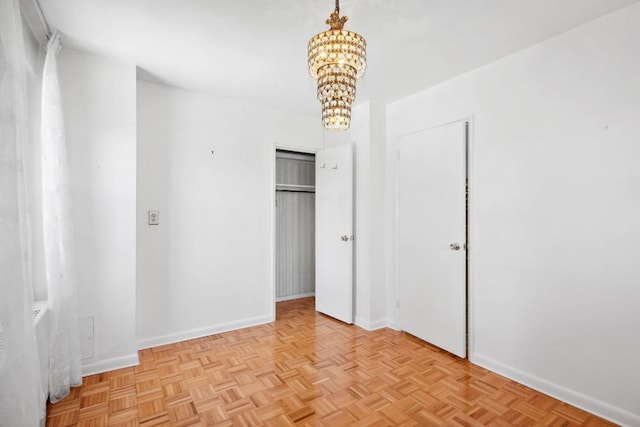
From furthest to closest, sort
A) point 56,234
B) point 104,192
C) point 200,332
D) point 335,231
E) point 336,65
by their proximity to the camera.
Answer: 1. point 335,231
2. point 200,332
3. point 104,192
4. point 56,234
5. point 336,65

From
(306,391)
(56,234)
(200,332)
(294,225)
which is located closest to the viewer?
(56,234)

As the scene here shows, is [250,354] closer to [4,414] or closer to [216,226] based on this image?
[216,226]

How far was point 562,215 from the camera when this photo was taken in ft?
7.33

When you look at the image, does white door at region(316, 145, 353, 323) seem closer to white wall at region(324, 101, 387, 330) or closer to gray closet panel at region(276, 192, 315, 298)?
white wall at region(324, 101, 387, 330)

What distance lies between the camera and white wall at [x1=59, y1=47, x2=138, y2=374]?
253 cm

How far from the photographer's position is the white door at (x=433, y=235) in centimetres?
287

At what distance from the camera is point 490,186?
267 cm

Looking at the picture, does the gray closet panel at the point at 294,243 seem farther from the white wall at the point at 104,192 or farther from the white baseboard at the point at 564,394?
the white baseboard at the point at 564,394

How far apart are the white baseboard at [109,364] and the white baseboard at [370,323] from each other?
2196mm

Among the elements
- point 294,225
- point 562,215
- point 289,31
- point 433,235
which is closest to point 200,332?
point 294,225

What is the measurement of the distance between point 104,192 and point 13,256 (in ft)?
5.04

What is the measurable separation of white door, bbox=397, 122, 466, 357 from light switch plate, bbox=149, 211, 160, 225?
249cm

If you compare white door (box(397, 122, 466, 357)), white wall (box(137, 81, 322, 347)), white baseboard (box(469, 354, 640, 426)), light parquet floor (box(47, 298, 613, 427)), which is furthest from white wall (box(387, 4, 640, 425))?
white wall (box(137, 81, 322, 347))

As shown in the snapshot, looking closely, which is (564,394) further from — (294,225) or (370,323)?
(294,225)
